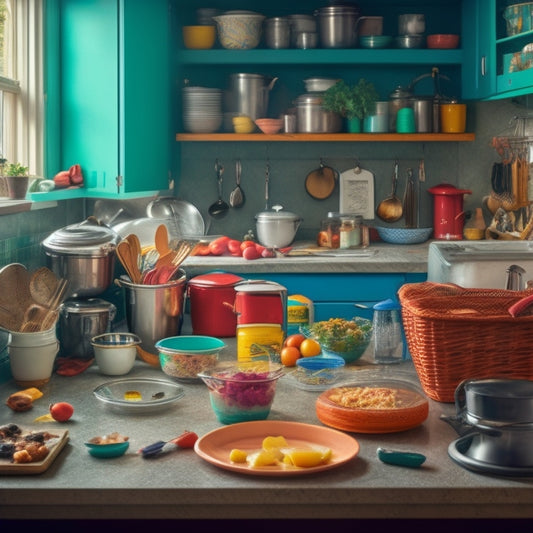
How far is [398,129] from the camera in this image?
16.3ft

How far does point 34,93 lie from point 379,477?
2.98 meters

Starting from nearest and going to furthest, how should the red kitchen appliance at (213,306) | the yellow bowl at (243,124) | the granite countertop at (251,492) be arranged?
the granite countertop at (251,492) → the red kitchen appliance at (213,306) → the yellow bowl at (243,124)

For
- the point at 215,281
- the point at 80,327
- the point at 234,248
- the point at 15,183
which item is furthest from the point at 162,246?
the point at 234,248

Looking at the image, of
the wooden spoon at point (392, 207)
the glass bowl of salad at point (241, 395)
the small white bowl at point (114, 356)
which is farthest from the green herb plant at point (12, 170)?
the wooden spoon at point (392, 207)

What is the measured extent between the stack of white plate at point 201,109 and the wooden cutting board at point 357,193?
0.82 meters

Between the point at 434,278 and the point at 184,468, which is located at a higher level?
the point at 434,278

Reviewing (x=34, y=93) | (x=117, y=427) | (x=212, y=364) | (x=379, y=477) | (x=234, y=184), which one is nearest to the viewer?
(x=379, y=477)

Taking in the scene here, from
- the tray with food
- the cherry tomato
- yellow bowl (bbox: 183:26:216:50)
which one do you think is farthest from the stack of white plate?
the tray with food

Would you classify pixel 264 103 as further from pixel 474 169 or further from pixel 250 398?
pixel 250 398

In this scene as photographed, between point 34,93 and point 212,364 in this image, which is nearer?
point 212,364

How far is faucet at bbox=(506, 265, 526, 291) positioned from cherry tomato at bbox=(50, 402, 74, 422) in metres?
1.28

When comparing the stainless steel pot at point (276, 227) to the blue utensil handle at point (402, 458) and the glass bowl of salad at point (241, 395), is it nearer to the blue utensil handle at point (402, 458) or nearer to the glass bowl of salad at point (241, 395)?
the glass bowl of salad at point (241, 395)

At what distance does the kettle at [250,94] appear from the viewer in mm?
4969

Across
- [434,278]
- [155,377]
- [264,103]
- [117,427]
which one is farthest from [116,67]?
[117,427]
